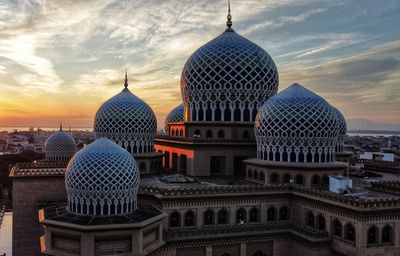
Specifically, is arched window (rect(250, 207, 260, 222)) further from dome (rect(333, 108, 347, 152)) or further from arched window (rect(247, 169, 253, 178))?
dome (rect(333, 108, 347, 152))

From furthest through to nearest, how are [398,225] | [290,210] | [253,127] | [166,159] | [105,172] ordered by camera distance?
[166,159] → [253,127] → [290,210] → [398,225] → [105,172]

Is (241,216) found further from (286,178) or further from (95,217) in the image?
(95,217)

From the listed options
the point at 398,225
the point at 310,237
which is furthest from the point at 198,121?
the point at 398,225

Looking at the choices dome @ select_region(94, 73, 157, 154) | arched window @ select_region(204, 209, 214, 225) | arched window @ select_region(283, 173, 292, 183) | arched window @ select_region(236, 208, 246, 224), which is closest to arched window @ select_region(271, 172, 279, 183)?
arched window @ select_region(283, 173, 292, 183)

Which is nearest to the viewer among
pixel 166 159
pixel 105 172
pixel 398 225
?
pixel 105 172

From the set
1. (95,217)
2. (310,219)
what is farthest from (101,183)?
(310,219)

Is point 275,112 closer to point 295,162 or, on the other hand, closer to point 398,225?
point 295,162
